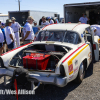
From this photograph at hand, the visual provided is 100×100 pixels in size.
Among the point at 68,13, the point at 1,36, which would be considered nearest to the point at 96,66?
the point at 1,36

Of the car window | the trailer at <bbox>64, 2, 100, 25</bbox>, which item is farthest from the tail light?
the trailer at <bbox>64, 2, 100, 25</bbox>

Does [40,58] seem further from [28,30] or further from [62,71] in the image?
[28,30]

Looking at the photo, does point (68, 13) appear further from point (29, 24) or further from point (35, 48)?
point (35, 48)

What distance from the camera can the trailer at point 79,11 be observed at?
9.61 m

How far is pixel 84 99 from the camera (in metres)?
3.73

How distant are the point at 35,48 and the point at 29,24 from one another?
1.85 m

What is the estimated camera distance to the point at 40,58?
394 cm

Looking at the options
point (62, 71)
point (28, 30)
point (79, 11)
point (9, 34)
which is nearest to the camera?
point (62, 71)

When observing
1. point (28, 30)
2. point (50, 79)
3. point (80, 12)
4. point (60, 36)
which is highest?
point (80, 12)

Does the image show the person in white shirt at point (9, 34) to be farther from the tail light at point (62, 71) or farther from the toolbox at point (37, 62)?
the tail light at point (62, 71)

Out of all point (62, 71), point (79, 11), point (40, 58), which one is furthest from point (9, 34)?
point (79, 11)

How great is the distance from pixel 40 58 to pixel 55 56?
442 mm

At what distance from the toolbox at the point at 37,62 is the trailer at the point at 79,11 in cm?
642

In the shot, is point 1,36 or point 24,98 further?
point 1,36
